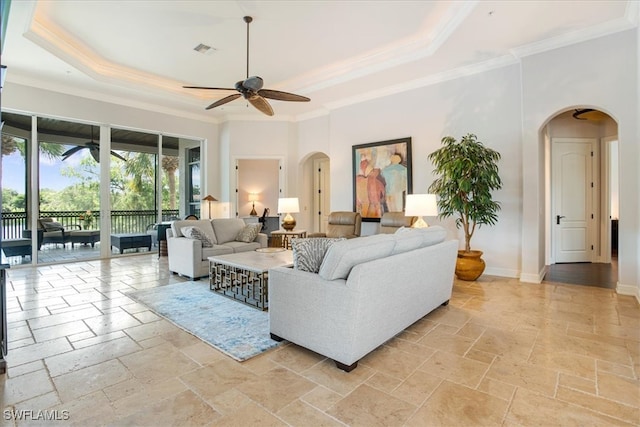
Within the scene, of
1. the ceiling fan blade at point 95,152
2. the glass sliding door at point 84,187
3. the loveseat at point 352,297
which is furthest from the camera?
the ceiling fan blade at point 95,152

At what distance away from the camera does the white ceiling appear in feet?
12.4

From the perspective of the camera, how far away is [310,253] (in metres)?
2.50

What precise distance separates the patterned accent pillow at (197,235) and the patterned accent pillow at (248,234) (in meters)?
0.69

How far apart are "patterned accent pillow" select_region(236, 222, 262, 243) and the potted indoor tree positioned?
310 cm

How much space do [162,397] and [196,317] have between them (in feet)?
4.45

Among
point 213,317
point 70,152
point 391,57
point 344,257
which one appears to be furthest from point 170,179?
point 344,257

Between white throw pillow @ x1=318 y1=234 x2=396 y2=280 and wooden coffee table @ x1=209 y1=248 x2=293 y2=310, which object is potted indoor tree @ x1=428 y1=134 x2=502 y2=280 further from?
white throw pillow @ x1=318 y1=234 x2=396 y2=280

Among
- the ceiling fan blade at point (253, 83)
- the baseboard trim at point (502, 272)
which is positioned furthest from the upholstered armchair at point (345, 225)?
the ceiling fan blade at point (253, 83)

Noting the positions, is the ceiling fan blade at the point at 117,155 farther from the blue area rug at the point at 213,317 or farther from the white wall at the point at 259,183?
the blue area rug at the point at 213,317

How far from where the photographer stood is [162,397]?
192cm

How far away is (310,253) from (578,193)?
19.4 feet

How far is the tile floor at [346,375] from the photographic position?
5.82 feet

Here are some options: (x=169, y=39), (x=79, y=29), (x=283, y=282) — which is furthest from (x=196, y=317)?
(x=79, y=29)

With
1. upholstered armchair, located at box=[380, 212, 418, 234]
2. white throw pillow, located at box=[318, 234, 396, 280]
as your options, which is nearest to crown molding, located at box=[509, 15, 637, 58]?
upholstered armchair, located at box=[380, 212, 418, 234]
